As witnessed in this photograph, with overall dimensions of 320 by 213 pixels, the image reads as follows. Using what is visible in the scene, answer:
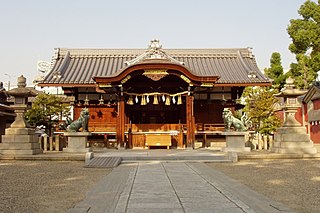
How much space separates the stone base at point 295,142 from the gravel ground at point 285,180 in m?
1.76

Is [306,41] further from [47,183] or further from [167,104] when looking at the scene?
[47,183]

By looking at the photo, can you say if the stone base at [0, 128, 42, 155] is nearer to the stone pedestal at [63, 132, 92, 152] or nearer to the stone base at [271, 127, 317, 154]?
the stone pedestal at [63, 132, 92, 152]

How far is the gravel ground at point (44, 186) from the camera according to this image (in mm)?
5988

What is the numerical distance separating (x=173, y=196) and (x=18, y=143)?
10572 mm

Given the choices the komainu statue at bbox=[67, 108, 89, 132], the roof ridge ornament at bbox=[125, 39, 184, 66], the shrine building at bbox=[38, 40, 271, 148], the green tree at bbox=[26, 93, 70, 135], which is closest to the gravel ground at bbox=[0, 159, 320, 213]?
the komainu statue at bbox=[67, 108, 89, 132]

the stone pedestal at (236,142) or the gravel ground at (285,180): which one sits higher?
the stone pedestal at (236,142)

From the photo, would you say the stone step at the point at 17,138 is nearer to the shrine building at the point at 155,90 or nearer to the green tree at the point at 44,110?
the shrine building at the point at 155,90

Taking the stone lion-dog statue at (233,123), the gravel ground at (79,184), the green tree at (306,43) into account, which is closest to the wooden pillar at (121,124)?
the stone lion-dog statue at (233,123)

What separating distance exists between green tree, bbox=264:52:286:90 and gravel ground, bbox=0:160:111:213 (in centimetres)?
2240

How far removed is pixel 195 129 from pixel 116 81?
6.00 meters

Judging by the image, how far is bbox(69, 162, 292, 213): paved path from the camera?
5.42m

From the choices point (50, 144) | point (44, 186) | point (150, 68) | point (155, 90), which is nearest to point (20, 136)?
point (50, 144)

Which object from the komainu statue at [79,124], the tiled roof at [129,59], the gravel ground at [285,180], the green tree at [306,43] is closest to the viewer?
the gravel ground at [285,180]

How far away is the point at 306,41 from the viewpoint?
88.1ft
